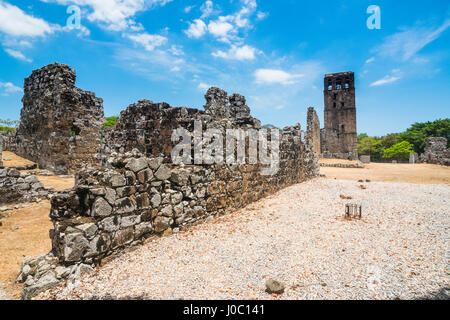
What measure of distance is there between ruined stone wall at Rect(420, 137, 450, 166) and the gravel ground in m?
24.5

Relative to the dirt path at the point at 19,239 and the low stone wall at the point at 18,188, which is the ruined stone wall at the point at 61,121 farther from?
the dirt path at the point at 19,239

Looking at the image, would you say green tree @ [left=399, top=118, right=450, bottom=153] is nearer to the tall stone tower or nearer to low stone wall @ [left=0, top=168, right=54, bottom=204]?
the tall stone tower

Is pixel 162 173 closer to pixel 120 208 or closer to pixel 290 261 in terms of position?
pixel 120 208

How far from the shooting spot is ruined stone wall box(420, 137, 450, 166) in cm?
2434

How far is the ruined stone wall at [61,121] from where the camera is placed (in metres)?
12.5

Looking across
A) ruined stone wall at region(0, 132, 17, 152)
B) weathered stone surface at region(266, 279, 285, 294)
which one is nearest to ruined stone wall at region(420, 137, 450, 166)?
weathered stone surface at region(266, 279, 285, 294)

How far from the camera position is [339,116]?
43.9 meters

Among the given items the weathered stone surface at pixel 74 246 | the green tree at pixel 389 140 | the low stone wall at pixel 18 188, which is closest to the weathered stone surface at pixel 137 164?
the weathered stone surface at pixel 74 246

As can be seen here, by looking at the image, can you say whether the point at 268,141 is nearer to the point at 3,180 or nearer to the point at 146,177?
the point at 146,177

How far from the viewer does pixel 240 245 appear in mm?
4609

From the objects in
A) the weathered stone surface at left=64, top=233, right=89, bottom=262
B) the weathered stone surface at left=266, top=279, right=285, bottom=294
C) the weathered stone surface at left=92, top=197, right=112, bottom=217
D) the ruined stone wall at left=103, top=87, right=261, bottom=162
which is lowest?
the weathered stone surface at left=266, top=279, right=285, bottom=294

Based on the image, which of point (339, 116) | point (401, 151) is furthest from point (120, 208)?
point (401, 151)

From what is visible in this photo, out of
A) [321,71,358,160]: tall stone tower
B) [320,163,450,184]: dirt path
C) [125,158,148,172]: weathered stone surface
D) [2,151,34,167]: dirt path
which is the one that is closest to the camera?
[125,158,148,172]: weathered stone surface
